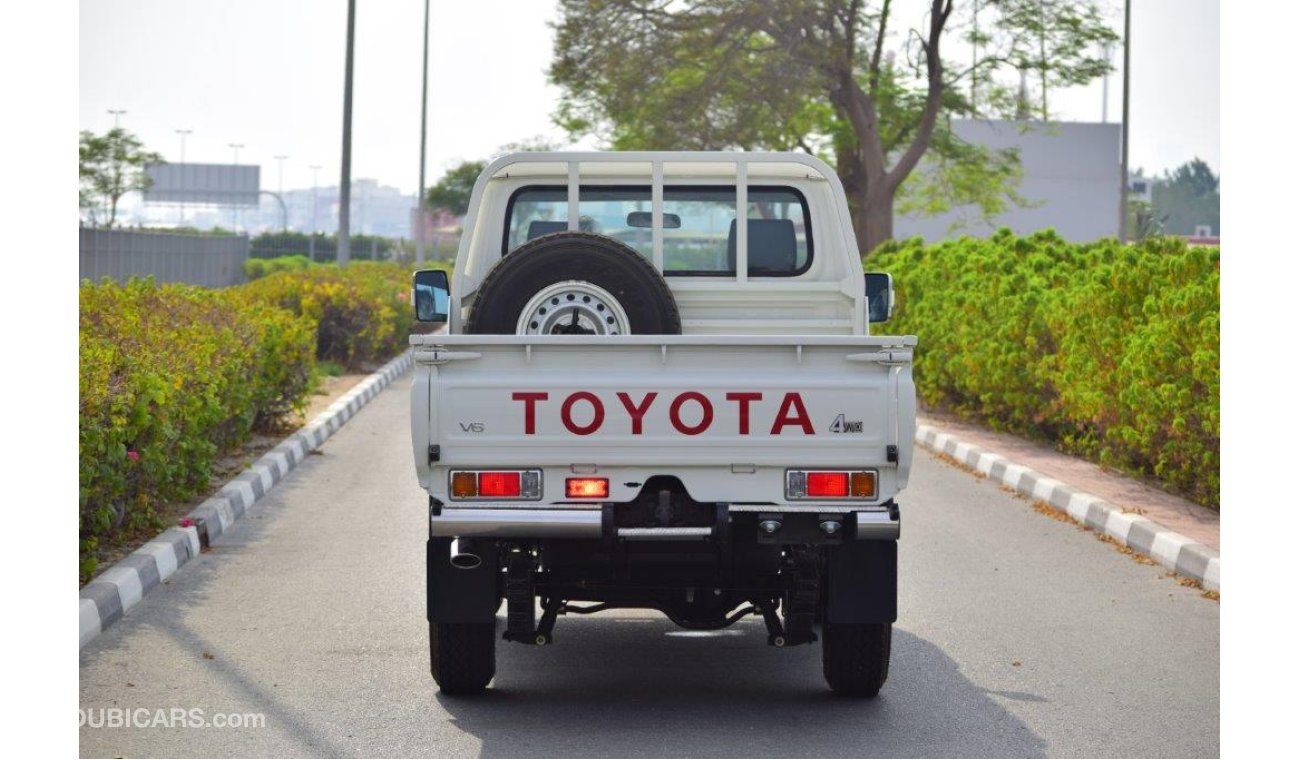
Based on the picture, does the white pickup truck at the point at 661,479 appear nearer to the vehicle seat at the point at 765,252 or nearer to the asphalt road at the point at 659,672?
the asphalt road at the point at 659,672

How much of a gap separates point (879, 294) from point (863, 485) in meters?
2.09

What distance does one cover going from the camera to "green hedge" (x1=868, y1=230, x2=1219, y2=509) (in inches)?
453

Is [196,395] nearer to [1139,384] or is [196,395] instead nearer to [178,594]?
[178,594]

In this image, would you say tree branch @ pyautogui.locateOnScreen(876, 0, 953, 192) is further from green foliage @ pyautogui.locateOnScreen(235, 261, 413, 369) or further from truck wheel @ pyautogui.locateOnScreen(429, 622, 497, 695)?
truck wheel @ pyautogui.locateOnScreen(429, 622, 497, 695)

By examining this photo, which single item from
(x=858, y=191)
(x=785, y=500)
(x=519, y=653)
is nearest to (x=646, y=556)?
(x=785, y=500)

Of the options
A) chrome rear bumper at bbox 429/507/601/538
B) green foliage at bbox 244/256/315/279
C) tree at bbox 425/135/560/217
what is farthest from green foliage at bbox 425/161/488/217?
chrome rear bumper at bbox 429/507/601/538

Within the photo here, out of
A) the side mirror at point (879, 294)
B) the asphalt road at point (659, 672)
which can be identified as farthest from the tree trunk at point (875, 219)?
the side mirror at point (879, 294)

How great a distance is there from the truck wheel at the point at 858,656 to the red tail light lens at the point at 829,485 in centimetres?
64

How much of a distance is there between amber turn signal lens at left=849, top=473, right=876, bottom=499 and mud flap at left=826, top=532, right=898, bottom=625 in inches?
11.1

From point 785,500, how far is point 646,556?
0.52 meters

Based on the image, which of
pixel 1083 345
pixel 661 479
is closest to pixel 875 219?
pixel 1083 345

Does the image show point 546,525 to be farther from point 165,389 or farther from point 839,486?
point 165,389

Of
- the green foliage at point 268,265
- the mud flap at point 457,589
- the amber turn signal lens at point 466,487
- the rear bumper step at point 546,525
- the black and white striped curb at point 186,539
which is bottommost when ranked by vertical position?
the black and white striped curb at point 186,539

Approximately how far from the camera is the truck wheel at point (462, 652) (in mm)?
6770
